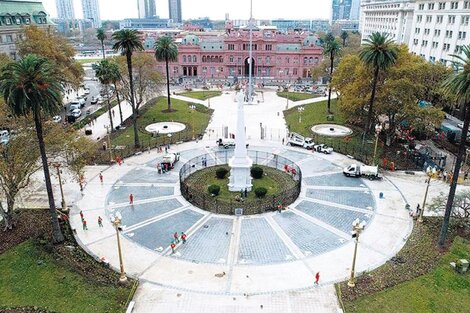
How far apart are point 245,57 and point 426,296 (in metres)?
88.7

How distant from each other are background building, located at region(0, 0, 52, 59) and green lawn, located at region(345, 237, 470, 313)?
71.1 m

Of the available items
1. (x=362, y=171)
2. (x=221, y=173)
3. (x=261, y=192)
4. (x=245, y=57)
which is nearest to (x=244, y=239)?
(x=261, y=192)

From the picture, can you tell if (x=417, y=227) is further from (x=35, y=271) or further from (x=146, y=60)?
(x=146, y=60)

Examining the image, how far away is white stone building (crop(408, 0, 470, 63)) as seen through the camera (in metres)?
64.1

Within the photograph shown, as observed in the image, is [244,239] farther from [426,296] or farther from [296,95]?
[296,95]

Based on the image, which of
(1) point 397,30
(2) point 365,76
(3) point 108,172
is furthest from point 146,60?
(1) point 397,30

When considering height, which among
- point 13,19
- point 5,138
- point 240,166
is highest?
point 13,19

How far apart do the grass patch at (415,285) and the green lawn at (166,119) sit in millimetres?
34475

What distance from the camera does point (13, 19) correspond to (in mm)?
71812

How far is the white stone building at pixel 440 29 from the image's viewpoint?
6406 centimetres

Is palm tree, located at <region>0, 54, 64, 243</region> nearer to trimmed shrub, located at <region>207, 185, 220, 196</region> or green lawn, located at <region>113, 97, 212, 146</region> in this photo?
trimmed shrub, located at <region>207, 185, 220, 196</region>

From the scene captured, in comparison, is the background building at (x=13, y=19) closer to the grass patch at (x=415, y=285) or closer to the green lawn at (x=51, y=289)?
the green lawn at (x=51, y=289)

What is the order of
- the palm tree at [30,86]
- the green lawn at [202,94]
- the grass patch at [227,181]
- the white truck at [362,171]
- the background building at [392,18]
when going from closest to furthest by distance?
the palm tree at [30,86]
the grass patch at [227,181]
the white truck at [362,171]
the green lawn at [202,94]
the background building at [392,18]

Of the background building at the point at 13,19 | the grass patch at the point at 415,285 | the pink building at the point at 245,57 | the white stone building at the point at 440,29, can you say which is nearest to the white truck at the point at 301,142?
the grass patch at the point at 415,285
